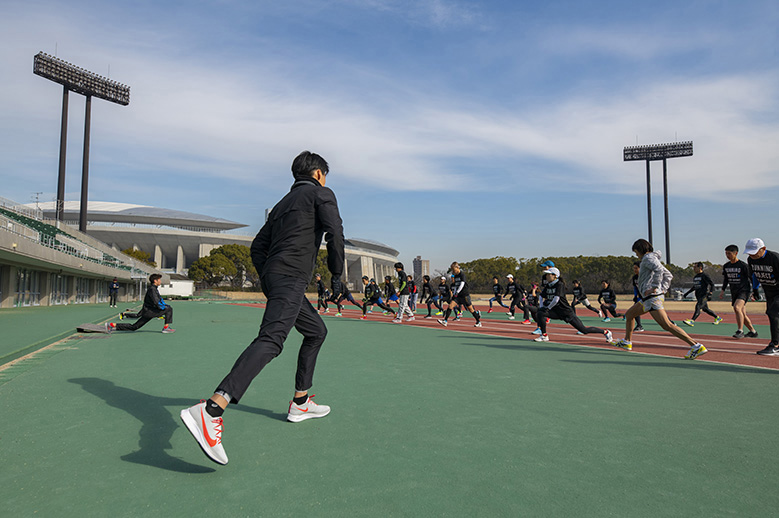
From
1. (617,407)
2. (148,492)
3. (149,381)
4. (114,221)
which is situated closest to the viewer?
(148,492)

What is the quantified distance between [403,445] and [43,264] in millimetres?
32092

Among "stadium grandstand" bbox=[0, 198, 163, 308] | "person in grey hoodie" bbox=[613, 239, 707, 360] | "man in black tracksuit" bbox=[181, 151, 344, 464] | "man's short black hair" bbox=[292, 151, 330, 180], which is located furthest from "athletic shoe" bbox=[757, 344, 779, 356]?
"stadium grandstand" bbox=[0, 198, 163, 308]

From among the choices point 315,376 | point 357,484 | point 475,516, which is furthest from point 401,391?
point 475,516

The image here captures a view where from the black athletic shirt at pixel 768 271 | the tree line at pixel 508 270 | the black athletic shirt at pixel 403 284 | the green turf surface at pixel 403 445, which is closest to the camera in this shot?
the green turf surface at pixel 403 445

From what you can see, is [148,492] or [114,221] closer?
[148,492]

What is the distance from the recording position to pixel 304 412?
3.75 meters

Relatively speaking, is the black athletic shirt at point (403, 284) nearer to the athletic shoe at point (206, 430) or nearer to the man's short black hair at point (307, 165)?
the man's short black hair at point (307, 165)

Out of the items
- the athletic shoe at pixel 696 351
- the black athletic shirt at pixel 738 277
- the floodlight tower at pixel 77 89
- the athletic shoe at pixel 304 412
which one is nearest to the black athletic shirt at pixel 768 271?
the athletic shoe at pixel 696 351

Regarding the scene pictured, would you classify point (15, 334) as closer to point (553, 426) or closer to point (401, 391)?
point (401, 391)

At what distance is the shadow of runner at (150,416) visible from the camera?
2857 millimetres

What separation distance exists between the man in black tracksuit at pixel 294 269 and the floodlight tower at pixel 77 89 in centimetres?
4838

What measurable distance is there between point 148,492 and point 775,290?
30.3 feet

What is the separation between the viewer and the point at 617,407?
419 cm

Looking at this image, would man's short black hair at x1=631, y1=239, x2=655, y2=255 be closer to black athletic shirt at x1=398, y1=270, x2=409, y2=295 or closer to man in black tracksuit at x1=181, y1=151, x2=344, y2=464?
man in black tracksuit at x1=181, y1=151, x2=344, y2=464
